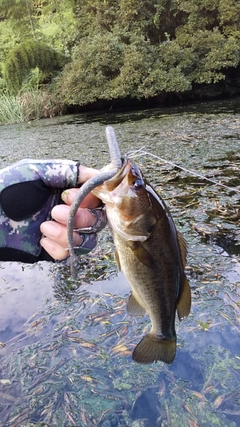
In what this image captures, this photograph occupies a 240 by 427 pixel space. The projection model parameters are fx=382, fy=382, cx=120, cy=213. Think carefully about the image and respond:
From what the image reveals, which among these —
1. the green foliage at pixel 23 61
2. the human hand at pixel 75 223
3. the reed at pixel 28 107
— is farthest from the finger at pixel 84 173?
the green foliage at pixel 23 61

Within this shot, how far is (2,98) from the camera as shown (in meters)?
18.6

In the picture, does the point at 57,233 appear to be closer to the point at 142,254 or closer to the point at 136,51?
the point at 142,254

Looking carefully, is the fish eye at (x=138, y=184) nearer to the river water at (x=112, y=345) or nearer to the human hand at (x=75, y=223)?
the human hand at (x=75, y=223)

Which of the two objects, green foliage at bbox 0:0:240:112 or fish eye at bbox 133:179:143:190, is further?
green foliage at bbox 0:0:240:112

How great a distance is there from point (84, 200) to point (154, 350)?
81 centimetres

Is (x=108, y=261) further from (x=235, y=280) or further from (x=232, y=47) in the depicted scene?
(x=232, y=47)

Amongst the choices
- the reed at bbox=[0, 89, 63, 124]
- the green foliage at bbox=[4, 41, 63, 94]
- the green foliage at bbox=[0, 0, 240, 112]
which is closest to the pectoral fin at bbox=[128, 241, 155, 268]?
the green foliage at bbox=[0, 0, 240, 112]

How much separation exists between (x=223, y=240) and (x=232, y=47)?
658 inches

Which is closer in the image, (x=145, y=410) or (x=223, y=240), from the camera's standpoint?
(x=145, y=410)

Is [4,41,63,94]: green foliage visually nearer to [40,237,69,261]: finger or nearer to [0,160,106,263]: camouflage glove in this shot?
[0,160,106,263]: camouflage glove

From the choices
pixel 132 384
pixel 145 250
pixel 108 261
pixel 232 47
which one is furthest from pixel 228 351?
pixel 232 47

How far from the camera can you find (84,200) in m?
1.79

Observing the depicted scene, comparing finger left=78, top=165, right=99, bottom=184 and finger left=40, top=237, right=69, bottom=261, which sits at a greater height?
finger left=78, top=165, right=99, bottom=184

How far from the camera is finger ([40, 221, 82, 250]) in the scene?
1.82 metres
